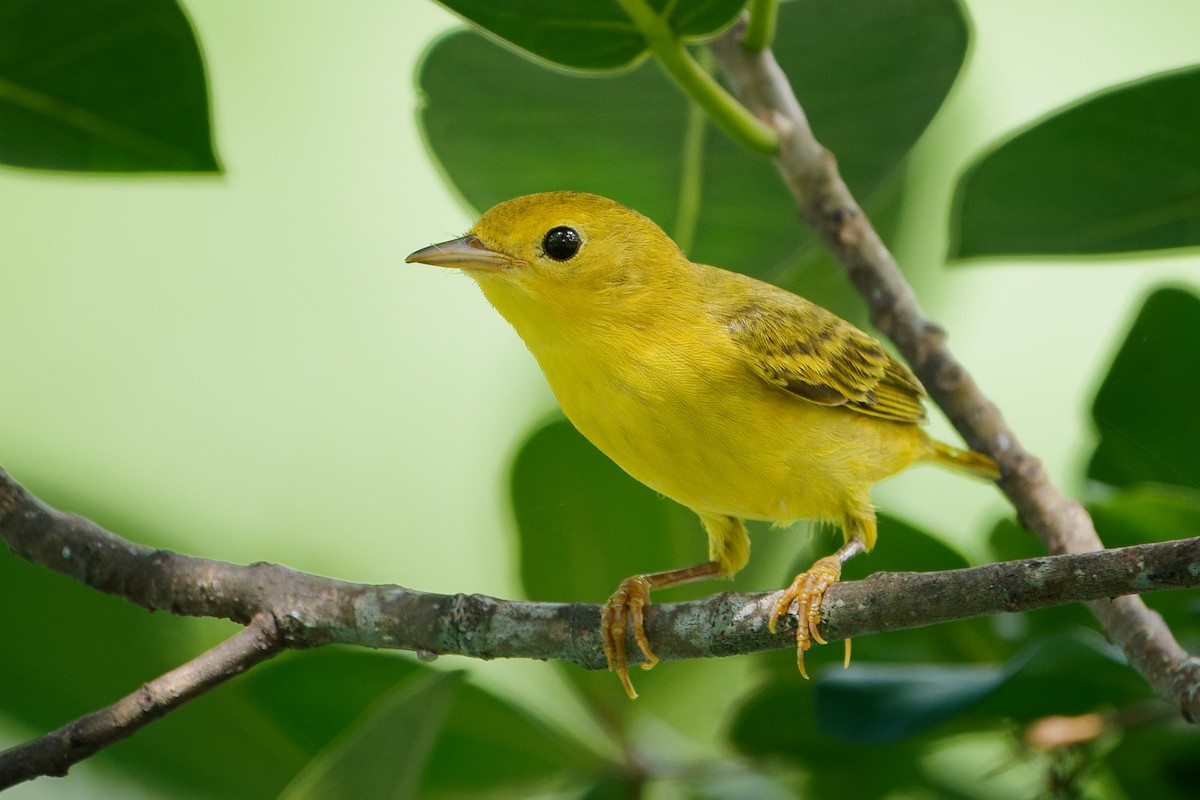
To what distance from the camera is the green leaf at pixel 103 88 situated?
1.77m

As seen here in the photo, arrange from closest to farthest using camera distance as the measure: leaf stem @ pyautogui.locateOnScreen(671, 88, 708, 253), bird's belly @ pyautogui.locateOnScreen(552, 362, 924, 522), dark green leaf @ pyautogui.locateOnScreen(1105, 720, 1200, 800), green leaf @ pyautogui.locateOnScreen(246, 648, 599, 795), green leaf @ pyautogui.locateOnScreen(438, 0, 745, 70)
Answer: green leaf @ pyautogui.locateOnScreen(438, 0, 745, 70) → bird's belly @ pyautogui.locateOnScreen(552, 362, 924, 522) → dark green leaf @ pyautogui.locateOnScreen(1105, 720, 1200, 800) → green leaf @ pyautogui.locateOnScreen(246, 648, 599, 795) → leaf stem @ pyautogui.locateOnScreen(671, 88, 708, 253)

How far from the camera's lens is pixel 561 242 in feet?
6.26

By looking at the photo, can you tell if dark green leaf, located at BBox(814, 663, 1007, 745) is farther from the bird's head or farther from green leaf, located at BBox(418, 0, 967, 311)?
green leaf, located at BBox(418, 0, 967, 311)

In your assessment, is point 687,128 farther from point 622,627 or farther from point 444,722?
point 444,722

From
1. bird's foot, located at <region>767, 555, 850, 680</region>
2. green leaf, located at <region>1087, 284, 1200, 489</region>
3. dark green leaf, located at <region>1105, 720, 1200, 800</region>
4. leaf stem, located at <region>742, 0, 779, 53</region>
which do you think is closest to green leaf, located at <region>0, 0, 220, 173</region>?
leaf stem, located at <region>742, 0, 779, 53</region>

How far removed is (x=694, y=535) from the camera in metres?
2.34


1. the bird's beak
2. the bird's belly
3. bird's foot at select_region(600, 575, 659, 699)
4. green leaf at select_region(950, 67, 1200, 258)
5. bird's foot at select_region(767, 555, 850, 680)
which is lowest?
bird's foot at select_region(600, 575, 659, 699)

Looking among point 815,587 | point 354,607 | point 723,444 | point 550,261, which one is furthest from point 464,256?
point 815,587

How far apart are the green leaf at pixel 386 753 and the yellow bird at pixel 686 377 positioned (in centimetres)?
26

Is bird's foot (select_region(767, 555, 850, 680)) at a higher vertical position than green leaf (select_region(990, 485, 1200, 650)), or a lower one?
lower

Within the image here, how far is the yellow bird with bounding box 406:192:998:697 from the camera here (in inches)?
69.2

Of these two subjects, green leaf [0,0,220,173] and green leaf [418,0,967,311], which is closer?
green leaf [0,0,220,173]

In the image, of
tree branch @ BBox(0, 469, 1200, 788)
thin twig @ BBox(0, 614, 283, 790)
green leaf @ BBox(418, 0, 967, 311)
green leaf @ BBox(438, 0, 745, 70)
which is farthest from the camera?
green leaf @ BBox(418, 0, 967, 311)

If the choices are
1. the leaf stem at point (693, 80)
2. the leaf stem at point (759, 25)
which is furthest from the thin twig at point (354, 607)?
the leaf stem at point (759, 25)
